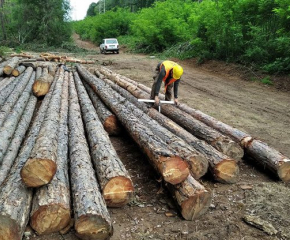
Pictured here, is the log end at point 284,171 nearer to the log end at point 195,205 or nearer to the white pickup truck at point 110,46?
the log end at point 195,205

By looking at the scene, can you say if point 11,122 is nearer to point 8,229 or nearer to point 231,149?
point 8,229

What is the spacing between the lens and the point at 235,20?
583 inches

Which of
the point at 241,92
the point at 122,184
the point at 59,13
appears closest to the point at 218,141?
the point at 122,184

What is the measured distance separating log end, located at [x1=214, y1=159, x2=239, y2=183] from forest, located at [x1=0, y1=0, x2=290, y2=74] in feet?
31.0

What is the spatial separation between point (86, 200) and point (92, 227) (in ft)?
1.16

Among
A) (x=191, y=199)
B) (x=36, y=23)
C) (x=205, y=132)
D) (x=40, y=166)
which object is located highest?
(x=36, y=23)

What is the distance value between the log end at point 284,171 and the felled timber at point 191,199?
182 cm

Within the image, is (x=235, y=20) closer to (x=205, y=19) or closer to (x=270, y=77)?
(x=205, y=19)

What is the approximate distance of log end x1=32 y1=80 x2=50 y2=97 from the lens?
29.2 ft

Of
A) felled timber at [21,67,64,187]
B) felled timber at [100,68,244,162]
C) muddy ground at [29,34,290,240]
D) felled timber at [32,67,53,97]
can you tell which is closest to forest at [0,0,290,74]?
muddy ground at [29,34,290,240]

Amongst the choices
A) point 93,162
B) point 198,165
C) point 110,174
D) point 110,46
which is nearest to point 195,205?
point 198,165

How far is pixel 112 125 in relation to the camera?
6.73 meters

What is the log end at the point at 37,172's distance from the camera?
344 cm

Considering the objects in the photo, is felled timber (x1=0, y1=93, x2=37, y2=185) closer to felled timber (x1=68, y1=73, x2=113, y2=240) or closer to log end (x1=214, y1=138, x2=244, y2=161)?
felled timber (x1=68, y1=73, x2=113, y2=240)
